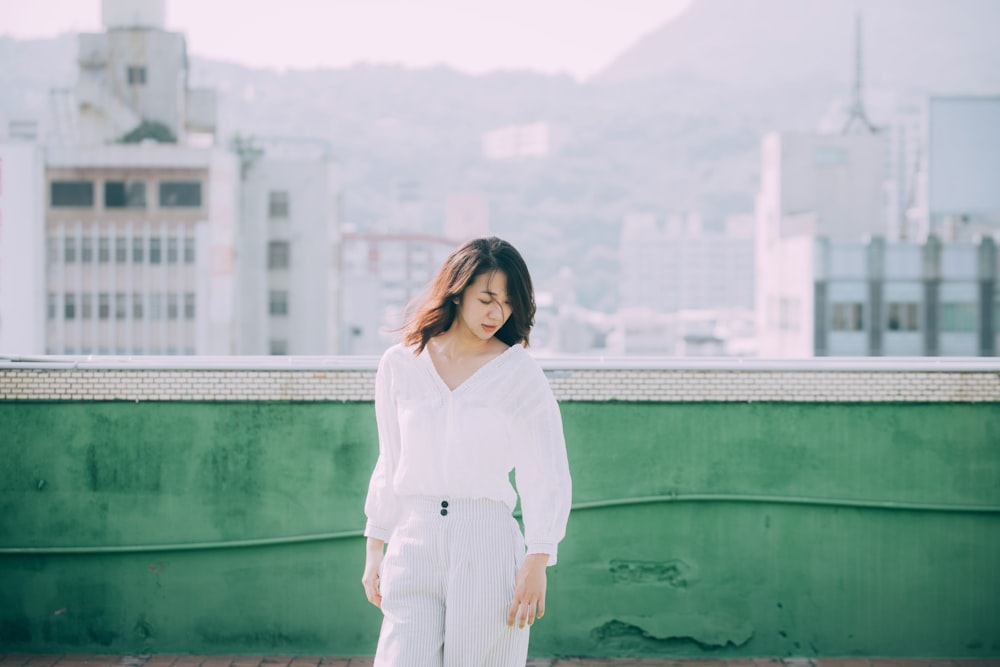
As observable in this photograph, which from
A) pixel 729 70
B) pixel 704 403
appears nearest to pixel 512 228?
pixel 729 70

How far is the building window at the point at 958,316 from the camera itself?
48.5 metres

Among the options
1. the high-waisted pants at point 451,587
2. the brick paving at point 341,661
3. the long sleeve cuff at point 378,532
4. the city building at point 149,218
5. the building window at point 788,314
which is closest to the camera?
the high-waisted pants at point 451,587

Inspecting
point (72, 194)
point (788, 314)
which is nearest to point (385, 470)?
point (788, 314)

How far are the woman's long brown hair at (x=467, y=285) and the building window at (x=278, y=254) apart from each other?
55.9 m

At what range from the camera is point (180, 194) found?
51750 mm

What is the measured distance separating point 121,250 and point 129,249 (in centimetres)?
63

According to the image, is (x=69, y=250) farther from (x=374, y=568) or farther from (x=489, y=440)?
(x=489, y=440)

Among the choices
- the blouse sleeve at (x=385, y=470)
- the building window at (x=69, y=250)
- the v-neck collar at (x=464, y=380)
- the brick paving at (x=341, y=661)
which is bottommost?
the brick paving at (x=341, y=661)

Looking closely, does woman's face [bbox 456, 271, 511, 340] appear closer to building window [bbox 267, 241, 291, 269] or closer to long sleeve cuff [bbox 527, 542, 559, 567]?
long sleeve cuff [bbox 527, 542, 559, 567]

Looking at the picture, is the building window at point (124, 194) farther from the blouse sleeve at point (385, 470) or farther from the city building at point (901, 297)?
the blouse sleeve at point (385, 470)

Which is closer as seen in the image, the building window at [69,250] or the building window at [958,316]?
the building window at [958,316]

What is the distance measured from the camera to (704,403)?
4.41 metres

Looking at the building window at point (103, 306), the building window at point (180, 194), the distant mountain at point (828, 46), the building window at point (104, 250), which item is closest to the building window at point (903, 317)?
the building window at point (180, 194)

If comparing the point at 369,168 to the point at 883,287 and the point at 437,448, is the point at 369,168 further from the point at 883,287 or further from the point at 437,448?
the point at 437,448
